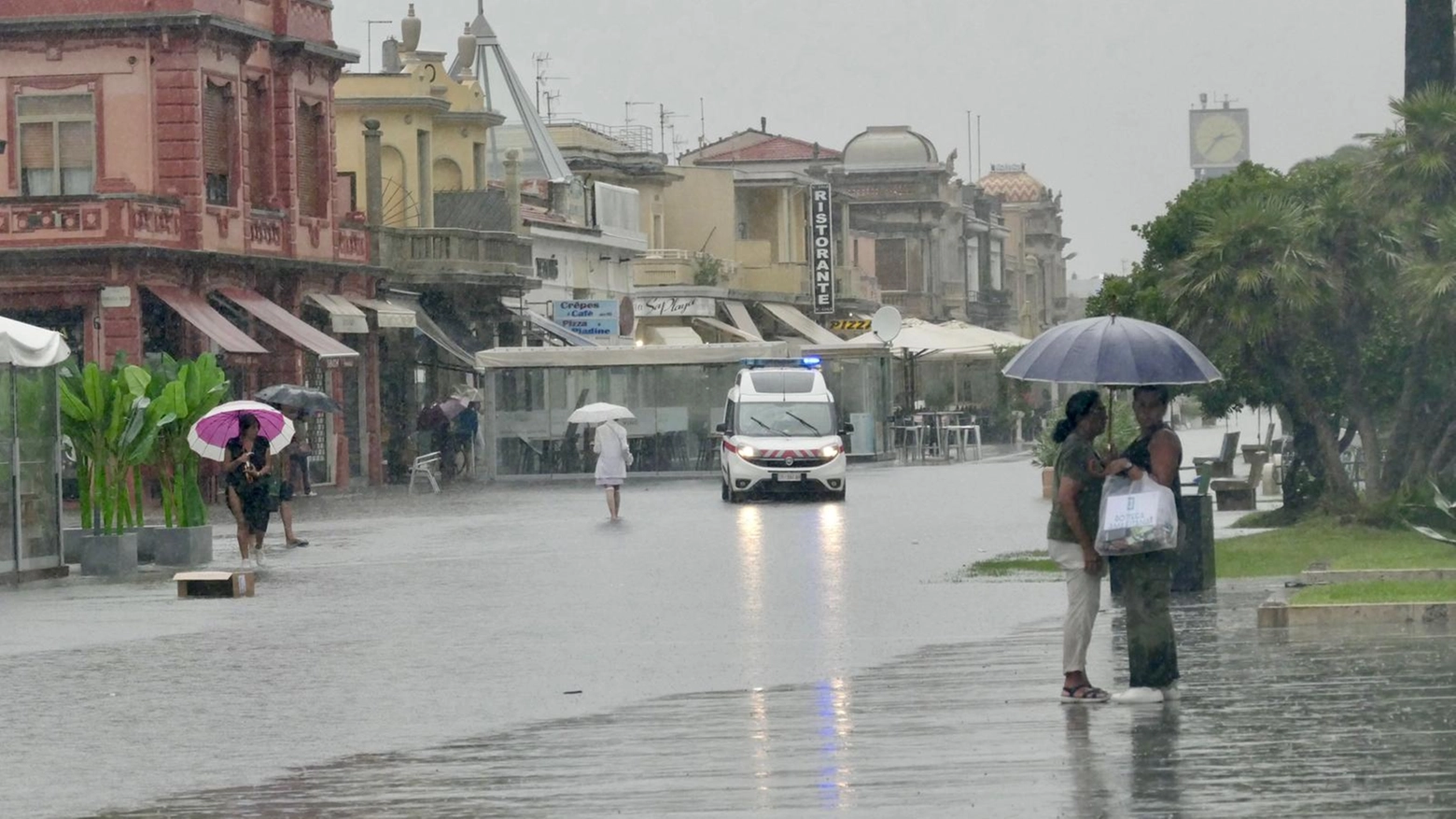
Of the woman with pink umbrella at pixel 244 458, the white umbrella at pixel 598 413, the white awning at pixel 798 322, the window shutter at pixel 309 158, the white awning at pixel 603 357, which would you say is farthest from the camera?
the white awning at pixel 798 322

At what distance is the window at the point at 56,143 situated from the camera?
4419 centimetres

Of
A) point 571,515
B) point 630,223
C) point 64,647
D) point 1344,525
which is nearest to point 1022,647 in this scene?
point 64,647

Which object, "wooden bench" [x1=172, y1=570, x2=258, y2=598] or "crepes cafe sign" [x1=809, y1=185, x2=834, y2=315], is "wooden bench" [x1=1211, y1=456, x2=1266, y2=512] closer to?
"wooden bench" [x1=172, y1=570, x2=258, y2=598]

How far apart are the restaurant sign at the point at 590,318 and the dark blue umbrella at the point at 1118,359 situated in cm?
4874

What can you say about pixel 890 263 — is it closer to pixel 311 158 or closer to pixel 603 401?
pixel 603 401

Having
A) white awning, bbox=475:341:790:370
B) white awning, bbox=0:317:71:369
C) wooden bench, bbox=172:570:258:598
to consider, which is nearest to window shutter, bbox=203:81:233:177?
white awning, bbox=475:341:790:370

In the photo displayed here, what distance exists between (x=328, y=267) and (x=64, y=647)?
31.6 metres

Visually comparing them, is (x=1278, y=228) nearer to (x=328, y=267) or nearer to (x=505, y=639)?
(x=505, y=639)

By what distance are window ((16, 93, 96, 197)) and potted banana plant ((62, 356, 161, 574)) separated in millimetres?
18162

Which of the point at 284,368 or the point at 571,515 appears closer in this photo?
the point at 571,515

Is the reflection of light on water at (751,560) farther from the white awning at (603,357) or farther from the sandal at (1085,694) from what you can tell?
the white awning at (603,357)

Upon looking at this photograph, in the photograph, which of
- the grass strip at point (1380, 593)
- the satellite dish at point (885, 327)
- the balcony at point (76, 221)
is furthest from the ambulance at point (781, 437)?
the grass strip at point (1380, 593)

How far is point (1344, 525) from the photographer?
25469 mm

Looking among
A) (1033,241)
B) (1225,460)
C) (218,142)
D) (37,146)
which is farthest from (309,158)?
(1033,241)
